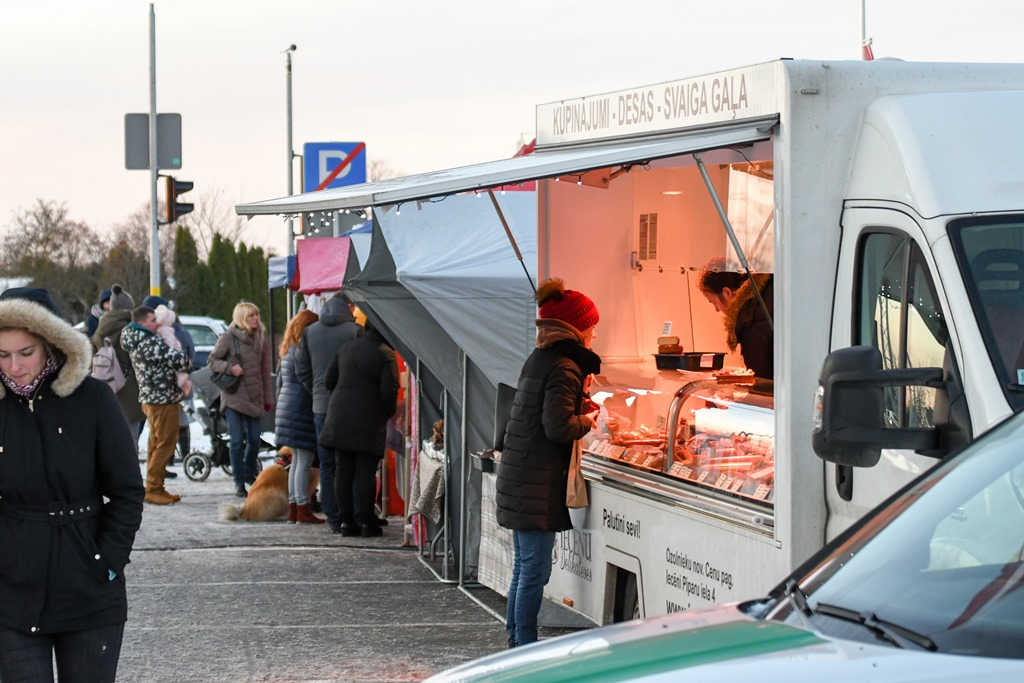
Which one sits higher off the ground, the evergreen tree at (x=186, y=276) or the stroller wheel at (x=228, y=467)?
the evergreen tree at (x=186, y=276)

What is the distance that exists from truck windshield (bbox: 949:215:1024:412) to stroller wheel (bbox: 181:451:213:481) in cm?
1124

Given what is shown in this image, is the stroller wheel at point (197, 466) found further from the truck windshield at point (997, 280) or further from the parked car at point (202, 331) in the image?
the parked car at point (202, 331)

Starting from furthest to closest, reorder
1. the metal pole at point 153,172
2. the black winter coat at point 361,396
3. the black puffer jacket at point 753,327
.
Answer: the metal pole at point 153,172
the black winter coat at point 361,396
the black puffer jacket at point 753,327

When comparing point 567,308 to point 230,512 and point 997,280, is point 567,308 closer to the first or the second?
point 997,280

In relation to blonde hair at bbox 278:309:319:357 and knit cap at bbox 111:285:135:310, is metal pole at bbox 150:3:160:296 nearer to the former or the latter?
knit cap at bbox 111:285:135:310

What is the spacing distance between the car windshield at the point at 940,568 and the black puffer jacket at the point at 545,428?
3398 mm

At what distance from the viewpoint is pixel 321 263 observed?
12945 mm

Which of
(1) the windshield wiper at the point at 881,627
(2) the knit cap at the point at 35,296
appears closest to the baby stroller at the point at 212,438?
(2) the knit cap at the point at 35,296

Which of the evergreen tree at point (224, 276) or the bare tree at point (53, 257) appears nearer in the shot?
the bare tree at point (53, 257)

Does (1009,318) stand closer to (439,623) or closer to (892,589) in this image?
(892,589)

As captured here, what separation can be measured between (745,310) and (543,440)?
135 cm

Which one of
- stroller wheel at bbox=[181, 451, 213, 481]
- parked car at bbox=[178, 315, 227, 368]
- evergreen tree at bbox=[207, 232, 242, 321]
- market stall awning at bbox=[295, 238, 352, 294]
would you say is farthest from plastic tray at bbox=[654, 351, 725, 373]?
evergreen tree at bbox=[207, 232, 242, 321]

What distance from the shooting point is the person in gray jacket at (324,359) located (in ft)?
37.8

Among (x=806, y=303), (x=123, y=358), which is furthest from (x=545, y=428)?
(x=123, y=358)
